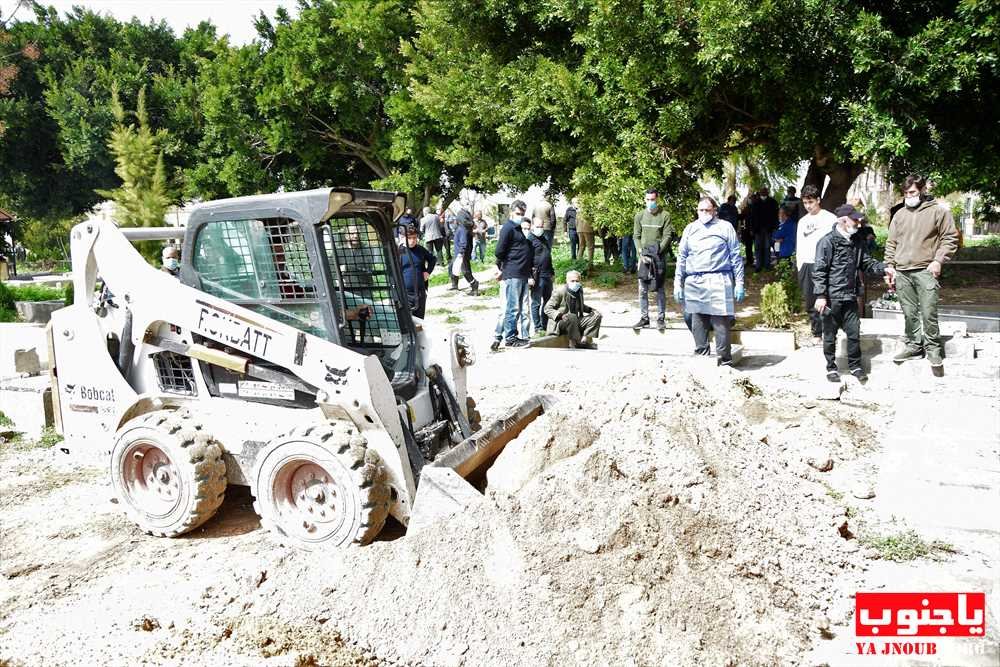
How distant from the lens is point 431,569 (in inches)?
158

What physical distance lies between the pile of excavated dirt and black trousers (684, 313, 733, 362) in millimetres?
3791

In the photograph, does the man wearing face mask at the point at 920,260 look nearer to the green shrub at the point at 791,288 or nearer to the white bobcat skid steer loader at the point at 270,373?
the green shrub at the point at 791,288

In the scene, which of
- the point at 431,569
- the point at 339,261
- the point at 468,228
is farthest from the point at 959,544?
the point at 468,228

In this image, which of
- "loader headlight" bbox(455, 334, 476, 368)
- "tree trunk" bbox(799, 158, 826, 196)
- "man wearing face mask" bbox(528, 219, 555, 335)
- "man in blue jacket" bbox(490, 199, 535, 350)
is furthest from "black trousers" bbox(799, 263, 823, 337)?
"loader headlight" bbox(455, 334, 476, 368)

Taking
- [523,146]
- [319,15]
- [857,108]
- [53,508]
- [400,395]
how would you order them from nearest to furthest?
[400,395], [53,508], [857,108], [523,146], [319,15]

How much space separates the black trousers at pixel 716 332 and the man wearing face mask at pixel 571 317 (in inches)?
65.9

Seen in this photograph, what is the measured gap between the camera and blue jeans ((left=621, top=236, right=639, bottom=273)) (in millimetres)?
16422

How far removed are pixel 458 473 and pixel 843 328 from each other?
5.44 m

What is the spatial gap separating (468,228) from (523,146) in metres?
3.63

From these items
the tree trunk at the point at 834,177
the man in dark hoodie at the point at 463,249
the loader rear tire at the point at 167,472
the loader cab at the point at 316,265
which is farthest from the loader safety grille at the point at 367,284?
the man in dark hoodie at the point at 463,249

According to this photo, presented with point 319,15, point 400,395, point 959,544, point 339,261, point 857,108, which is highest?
point 319,15

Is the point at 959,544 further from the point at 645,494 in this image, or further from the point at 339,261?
the point at 339,261

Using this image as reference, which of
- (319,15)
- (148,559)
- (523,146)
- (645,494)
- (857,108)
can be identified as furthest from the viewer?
(319,15)

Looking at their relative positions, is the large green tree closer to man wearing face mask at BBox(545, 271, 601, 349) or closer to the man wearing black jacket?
man wearing face mask at BBox(545, 271, 601, 349)
